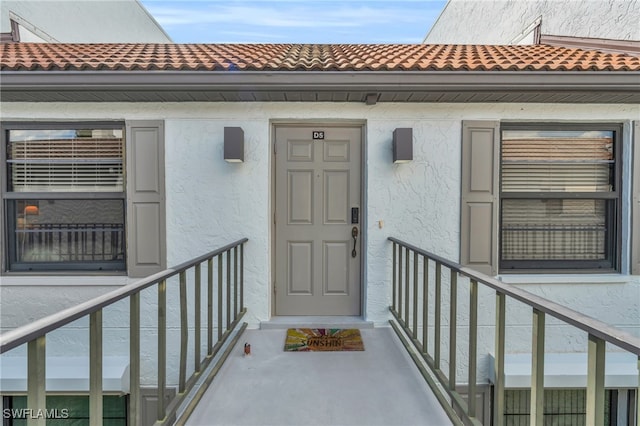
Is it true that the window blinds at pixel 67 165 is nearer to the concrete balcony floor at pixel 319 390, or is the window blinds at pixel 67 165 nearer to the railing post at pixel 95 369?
the concrete balcony floor at pixel 319 390

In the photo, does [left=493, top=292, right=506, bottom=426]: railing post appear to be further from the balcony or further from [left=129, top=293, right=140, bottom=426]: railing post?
[left=129, top=293, right=140, bottom=426]: railing post

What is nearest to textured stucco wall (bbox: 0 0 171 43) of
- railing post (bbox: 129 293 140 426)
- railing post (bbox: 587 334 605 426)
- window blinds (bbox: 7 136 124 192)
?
window blinds (bbox: 7 136 124 192)

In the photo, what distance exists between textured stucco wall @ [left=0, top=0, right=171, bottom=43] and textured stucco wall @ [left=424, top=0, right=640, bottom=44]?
7235 mm

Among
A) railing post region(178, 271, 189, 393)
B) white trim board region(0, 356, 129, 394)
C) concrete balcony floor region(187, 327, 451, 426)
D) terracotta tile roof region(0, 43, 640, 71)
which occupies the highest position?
terracotta tile roof region(0, 43, 640, 71)

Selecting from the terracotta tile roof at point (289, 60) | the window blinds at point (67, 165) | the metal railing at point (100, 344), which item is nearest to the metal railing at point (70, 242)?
the window blinds at point (67, 165)

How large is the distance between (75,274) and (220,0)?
4.63 m

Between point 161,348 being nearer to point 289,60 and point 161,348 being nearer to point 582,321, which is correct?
point 582,321

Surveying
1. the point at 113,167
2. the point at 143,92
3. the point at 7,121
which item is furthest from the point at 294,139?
the point at 7,121

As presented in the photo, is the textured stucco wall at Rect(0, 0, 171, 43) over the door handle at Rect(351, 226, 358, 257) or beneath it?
over

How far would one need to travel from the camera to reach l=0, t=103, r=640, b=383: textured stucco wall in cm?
344

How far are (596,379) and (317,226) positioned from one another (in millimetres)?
2789

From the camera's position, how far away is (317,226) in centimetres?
369

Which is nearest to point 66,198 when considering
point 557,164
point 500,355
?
point 500,355

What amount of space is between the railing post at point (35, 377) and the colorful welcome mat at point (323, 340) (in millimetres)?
2159
